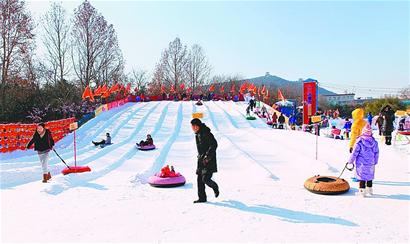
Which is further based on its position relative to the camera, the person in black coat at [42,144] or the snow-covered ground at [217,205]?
the person in black coat at [42,144]

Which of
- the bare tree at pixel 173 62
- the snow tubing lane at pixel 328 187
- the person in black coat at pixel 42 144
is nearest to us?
the snow tubing lane at pixel 328 187

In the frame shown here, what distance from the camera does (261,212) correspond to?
4941 millimetres

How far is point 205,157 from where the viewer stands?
5.38 m

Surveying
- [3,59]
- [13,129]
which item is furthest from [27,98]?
[13,129]

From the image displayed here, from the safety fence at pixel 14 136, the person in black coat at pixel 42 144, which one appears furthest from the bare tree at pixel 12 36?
the person in black coat at pixel 42 144

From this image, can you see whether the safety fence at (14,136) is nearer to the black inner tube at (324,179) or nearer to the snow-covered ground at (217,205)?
the snow-covered ground at (217,205)

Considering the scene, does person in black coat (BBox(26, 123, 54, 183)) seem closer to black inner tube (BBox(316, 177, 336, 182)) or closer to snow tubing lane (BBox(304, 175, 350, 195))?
snow tubing lane (BBox(304, 175, 350, 195))

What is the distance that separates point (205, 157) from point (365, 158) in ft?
8.84

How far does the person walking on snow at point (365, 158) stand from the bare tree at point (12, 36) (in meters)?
20.8

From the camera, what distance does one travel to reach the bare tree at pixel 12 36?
21.2m

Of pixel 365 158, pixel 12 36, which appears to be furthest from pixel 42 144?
pixel 12 36

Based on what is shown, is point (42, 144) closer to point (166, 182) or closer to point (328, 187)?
point (166, 182)

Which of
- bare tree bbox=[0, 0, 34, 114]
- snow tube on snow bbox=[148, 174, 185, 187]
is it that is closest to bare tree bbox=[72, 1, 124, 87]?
bare tree bbox=[0, 0, 34, 114]

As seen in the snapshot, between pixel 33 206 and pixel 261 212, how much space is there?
355cm
